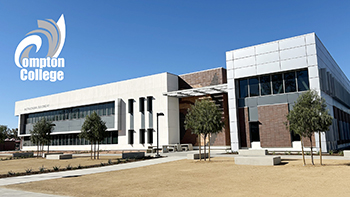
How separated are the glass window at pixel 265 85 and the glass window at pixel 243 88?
187 centimetres

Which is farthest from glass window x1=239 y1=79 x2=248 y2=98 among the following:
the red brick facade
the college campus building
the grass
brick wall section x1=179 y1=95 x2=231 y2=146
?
the grass

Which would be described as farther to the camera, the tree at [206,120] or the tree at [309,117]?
the tree at [206,120]

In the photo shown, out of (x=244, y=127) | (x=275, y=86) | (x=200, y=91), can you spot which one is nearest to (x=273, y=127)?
(x=244, y=127)

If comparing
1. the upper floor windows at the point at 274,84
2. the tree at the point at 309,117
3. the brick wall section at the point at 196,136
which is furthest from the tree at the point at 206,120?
the brick wall section at the point at 196,136

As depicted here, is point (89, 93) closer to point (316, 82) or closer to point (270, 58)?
point (270, 58)

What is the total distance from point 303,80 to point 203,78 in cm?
1531

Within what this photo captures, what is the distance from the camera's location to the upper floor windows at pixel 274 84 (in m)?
28.7

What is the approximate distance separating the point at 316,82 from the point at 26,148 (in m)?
65.1

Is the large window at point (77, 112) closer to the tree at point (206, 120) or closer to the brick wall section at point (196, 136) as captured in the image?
the brick wall section at point (196, 136)

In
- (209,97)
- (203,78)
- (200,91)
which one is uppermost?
(203,78)

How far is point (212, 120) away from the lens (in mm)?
21906

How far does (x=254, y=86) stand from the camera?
3144cm

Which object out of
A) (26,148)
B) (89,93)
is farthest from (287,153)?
(26,148)

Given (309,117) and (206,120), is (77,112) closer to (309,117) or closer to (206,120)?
(206,120)
